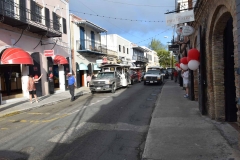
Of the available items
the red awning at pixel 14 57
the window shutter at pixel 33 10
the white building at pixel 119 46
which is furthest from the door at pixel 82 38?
the red awning at pixel 14 57

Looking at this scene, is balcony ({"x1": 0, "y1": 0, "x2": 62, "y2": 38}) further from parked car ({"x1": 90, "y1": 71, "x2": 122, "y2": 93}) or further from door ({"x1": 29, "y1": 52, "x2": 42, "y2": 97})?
parked car ({"x1": 90, "y1": 71, "x2": 122, "y2": 93})

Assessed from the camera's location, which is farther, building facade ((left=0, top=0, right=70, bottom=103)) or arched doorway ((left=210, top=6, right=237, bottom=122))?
building facade ((left=0, top=0, right=70, bottom=103))

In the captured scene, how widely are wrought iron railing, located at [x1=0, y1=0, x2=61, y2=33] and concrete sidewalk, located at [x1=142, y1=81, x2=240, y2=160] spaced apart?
10.5m

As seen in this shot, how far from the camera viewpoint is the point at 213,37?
21.2 ft

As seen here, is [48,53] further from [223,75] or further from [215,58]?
[223,75]

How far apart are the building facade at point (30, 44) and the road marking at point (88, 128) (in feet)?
25.2

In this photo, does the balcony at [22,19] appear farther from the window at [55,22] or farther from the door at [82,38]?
the door at [82,38]

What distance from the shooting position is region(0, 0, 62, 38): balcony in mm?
12321

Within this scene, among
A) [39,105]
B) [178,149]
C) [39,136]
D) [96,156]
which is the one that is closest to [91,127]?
[39,136]

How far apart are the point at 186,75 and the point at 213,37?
5.70 meters

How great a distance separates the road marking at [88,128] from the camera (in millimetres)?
5895

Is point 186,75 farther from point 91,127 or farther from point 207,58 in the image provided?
point 91,127

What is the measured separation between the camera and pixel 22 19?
1393 cm

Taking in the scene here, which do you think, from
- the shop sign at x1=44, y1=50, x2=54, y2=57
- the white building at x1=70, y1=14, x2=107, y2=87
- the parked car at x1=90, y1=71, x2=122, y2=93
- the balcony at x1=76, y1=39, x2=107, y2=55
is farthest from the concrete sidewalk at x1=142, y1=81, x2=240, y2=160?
the balcony at x1=76, y1=39, x2=107, y2=55
